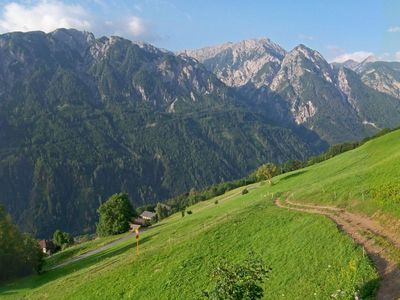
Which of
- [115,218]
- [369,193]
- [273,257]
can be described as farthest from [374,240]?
[115,218]

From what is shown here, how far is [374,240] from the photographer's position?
3581 centimetres

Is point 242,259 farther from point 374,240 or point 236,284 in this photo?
point 236,284

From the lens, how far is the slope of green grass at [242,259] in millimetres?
31828

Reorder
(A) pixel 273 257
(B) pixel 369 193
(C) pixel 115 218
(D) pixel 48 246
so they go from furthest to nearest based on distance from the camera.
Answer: (D) pixel 48 246, (C) pixel 115 218, (B) pixel 369 193, (A) pixel 273 257

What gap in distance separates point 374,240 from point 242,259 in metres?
11.8

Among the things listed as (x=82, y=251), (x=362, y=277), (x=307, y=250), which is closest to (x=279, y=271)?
(x=307, y=250)

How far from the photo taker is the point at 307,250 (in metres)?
37.5

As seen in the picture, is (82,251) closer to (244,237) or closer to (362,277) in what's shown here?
(244,237)

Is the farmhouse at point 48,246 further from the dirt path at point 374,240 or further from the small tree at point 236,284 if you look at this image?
the small tree at point 236,284

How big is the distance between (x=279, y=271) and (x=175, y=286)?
9.75 m

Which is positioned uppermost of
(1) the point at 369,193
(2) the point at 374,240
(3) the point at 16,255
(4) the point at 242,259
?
(3) the point at 16,255

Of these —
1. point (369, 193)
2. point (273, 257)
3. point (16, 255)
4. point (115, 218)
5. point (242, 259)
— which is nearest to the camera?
point (273, 257)

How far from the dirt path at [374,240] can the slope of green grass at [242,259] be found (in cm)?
80

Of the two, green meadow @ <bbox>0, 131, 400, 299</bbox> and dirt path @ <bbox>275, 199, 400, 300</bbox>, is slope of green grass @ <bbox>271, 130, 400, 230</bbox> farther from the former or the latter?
dirt path @ <bbox>275, 199, 400, 300</bbox>
